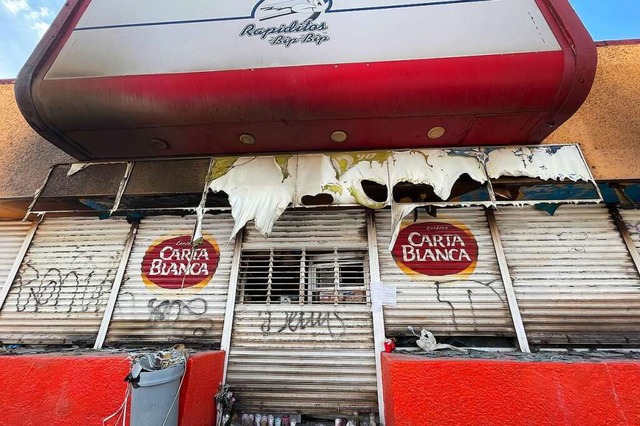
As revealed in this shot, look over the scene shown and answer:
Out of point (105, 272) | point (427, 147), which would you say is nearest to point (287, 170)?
point (427, 147)

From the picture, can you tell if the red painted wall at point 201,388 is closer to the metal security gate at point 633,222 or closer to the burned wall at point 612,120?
the burned wall at point 612,120

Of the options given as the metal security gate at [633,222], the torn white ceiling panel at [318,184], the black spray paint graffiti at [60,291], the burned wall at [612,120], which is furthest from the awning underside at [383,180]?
the black spray paint graffiti at [60,291]

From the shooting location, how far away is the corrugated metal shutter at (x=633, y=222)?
4285 mm

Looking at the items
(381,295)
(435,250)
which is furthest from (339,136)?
(381,295)

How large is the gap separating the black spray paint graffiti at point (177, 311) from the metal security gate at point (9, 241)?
2834 mm

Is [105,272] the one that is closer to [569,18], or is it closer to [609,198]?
[569,18]

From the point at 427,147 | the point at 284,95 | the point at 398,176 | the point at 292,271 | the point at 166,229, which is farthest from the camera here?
the point at 166,229

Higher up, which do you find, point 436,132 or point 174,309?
point 436,132

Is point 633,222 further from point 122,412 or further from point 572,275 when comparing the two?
point 122,412

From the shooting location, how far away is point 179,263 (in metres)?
4.64

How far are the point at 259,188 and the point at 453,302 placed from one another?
3118 millimetres

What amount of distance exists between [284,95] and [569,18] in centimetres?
371

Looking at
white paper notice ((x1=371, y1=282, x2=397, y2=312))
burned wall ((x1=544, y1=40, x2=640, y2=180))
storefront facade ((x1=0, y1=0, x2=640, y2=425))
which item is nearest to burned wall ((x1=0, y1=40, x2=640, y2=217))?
burned wall ((x1=544, y1=40, x2=640, y2=180))

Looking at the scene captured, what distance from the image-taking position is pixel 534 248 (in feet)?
14.2
